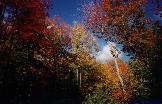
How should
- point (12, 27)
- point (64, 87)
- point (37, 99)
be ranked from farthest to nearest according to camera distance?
point (64, 87) → point (37, 99) → point (12, 27)

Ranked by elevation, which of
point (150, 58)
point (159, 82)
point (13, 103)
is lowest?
point (13, 103)

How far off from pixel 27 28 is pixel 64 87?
2712 centimetres

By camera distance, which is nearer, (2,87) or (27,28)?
(27,28)

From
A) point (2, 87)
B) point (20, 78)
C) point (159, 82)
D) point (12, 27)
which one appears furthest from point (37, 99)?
point (12, 27)

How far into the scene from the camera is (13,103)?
34.2 m

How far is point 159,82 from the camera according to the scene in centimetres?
4222

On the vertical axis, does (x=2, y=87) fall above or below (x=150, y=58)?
below

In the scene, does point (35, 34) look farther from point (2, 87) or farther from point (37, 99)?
point (37, 99)

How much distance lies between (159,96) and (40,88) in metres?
16.7

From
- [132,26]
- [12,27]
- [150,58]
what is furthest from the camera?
[150,58]

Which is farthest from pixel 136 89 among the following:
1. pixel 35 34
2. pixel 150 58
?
pixel 35 34

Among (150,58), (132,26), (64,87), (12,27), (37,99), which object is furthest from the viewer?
(64,87)

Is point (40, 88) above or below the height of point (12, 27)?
below

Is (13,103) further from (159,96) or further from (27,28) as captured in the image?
(159,96)
